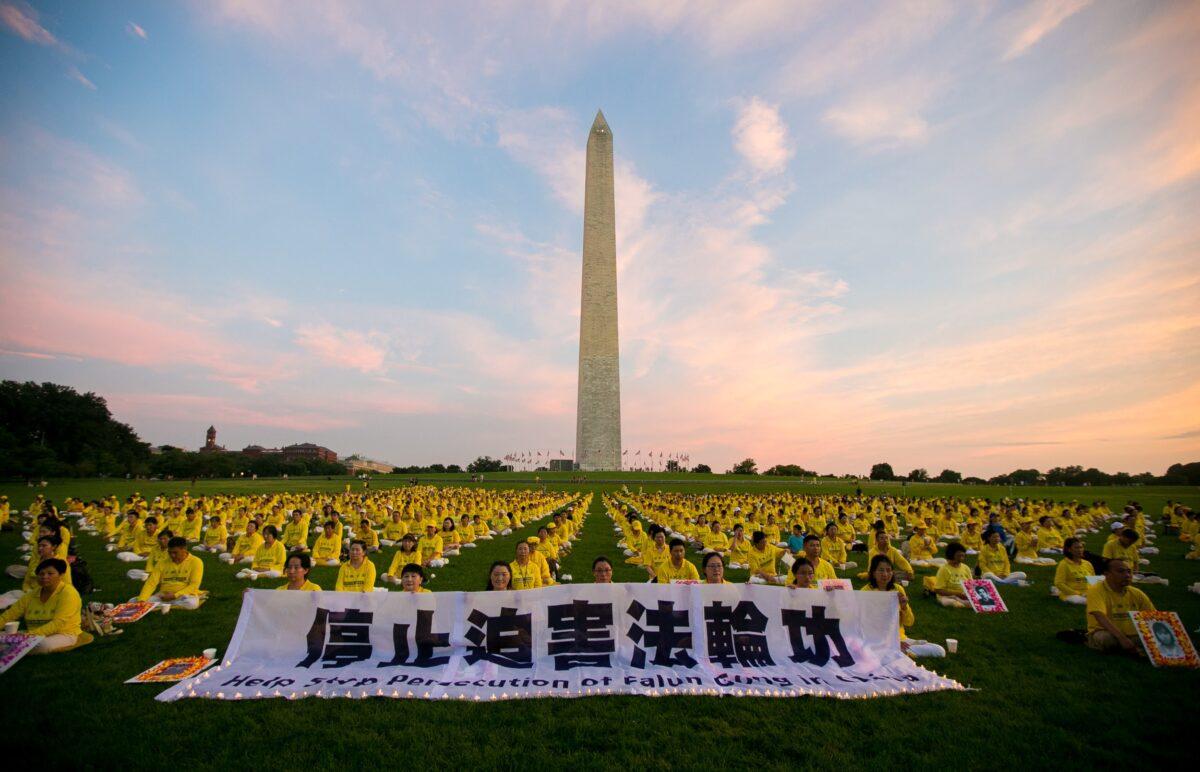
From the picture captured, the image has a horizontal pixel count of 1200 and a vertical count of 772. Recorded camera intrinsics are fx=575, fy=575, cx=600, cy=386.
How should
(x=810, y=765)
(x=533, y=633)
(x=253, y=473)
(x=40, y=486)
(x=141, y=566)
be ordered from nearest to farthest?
(x=810, y=765)
(x=533, y=633)
(x=141, y=566)
(x=40, y=486)
(x=253, y=473)

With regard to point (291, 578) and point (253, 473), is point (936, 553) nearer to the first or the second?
point (291, 578)

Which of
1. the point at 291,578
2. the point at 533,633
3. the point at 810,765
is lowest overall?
the point at 810,765

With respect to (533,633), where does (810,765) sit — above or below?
below

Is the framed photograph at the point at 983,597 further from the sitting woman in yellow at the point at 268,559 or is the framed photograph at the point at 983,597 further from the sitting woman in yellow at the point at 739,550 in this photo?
the sitting woman in yellow at the point at 268,559

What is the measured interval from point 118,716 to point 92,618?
3.09 meters

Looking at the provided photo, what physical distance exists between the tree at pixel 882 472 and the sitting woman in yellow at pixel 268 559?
63596 millimetres

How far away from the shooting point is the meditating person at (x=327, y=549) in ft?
41.2

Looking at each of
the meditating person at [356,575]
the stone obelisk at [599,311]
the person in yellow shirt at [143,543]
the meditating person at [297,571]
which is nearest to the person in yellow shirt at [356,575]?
the meditating person at [356,575]

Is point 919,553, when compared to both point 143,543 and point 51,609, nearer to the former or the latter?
point 51,609

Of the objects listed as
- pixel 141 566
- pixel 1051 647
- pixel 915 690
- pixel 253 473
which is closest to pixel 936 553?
pixel 1051 647

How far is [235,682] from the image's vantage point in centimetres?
543

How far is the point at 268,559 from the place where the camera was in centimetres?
1132

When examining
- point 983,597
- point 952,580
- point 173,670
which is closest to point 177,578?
point 173,670

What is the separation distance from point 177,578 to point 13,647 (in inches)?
123
